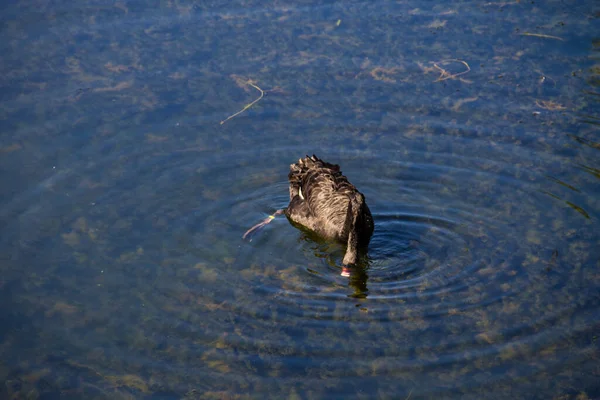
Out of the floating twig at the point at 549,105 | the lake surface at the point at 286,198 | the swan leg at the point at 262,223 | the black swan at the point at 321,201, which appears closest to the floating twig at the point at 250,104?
the lake surface at the point at 286,198

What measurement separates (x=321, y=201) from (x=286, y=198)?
0.67 metres

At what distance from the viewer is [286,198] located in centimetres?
1121

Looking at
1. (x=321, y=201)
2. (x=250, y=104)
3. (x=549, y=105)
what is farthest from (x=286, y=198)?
(x=549, y=105)

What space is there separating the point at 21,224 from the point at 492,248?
6.05m

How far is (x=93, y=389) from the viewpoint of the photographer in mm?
7684

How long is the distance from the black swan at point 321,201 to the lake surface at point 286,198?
214 mm

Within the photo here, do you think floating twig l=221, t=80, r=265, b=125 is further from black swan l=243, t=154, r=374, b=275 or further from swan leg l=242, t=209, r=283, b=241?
swan leg l=242, t=209, r=283, b=241

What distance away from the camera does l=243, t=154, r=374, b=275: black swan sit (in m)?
10.4

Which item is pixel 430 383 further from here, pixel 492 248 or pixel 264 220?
pixel 264 220

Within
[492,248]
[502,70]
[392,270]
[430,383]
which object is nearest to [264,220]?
[392,270]

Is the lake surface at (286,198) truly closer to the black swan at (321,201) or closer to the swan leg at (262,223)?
the swan leg at (262,223)

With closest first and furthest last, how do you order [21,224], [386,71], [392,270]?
[392,270], [21,224], [386,71]

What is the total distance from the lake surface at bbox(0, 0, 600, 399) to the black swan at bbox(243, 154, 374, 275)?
0.70 feet

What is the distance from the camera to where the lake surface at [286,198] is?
312 inches
